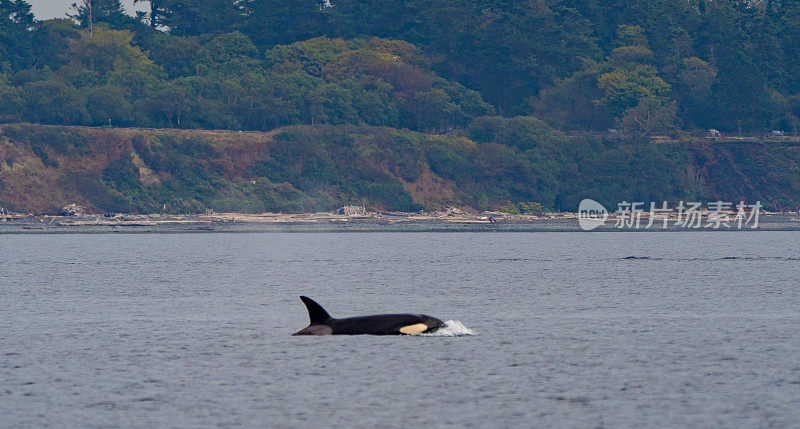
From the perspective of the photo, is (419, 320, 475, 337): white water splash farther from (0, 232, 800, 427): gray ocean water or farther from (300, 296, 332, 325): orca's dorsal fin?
(300, 296, 332, 325): orca's dorsal fin

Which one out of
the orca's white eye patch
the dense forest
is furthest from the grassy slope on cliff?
the orca's white eye patch

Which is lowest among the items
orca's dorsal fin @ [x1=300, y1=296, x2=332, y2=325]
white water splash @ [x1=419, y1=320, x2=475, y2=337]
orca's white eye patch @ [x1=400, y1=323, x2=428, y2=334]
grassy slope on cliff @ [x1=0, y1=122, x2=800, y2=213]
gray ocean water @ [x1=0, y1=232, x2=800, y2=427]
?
gray ocean water @ [x1=0, y1=232, x2=800, y2=427]

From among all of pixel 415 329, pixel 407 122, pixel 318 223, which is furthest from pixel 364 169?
pixel 415 329

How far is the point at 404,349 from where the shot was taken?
3706 centimetres

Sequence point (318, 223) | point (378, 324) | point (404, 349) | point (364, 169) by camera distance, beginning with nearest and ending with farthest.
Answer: point (404, 349), point (378, 324), point (318, 223), point (364, 169)

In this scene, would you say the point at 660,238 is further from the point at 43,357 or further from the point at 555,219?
the point at 43,357

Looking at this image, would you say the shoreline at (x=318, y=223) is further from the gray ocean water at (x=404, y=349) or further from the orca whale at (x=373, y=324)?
the orca whale at (x=373, y=324)

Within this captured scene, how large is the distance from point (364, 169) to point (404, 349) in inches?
5097

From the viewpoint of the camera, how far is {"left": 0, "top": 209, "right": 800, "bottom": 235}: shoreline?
142125mm

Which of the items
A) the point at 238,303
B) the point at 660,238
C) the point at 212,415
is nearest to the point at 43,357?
the point at 212,415

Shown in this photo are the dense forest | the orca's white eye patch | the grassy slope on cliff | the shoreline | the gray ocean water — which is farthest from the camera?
the dense forest

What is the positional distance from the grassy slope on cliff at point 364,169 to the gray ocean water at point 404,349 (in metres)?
68.9

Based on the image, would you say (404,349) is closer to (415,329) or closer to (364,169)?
(415,329)

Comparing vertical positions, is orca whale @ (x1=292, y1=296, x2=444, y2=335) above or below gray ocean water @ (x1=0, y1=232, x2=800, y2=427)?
above
